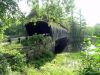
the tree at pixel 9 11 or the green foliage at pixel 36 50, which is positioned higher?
the tree at pixel 9 11

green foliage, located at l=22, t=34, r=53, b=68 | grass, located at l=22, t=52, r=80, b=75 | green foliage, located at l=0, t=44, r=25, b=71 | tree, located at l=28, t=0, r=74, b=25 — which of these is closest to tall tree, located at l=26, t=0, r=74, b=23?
tree, located at l=28, t=0, r=74, b=25

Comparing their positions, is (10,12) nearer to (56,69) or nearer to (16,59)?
(16,59)

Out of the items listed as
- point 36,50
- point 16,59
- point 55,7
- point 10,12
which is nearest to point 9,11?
point 10,12

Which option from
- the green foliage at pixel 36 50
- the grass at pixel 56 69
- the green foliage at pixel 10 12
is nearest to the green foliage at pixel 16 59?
the grass at pixel 56 69

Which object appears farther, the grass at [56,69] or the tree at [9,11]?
the grass at [56,69]

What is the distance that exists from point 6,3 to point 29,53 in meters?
12.3

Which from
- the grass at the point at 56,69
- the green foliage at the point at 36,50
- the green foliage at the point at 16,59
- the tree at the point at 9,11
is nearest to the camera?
the tree at the point at 9,11

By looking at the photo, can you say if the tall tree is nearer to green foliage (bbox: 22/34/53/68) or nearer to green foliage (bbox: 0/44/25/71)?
green foliage (bbox: 0/44/25/71)

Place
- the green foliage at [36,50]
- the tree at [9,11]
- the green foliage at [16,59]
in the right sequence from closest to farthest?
1. the tree at [9,11]
2. the green foliage at [16,59]
3. the green foliage at [36,50]

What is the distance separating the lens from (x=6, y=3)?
811 cm

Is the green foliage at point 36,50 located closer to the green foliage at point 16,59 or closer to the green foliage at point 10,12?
the green foliage at point 16,59

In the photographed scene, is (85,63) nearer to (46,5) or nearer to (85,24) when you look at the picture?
(46,5)

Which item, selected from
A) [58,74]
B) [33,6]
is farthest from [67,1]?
[58,74]

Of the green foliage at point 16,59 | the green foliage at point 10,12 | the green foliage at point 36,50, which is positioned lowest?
the green foliage at point 36,50
